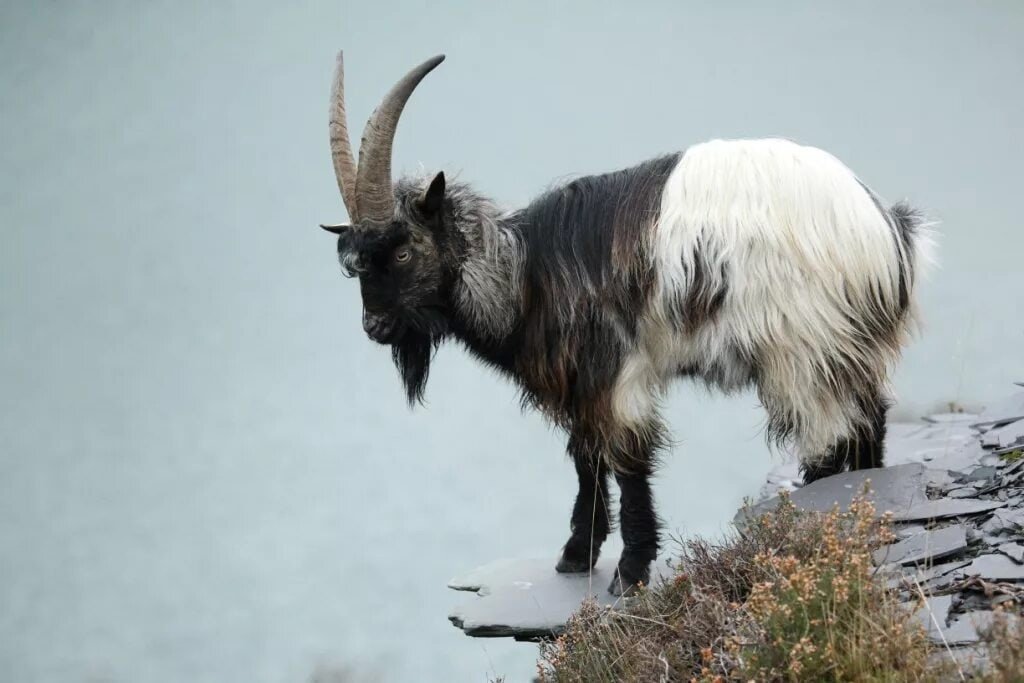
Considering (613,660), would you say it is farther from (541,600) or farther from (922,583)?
(541,600)

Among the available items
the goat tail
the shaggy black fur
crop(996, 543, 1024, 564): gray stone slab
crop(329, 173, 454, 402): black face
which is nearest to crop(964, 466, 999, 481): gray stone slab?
the shaggy black fur

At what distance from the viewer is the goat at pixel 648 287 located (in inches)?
182

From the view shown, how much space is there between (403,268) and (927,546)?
2284 mm

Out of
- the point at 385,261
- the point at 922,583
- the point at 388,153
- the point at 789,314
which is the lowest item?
the point at 922,583

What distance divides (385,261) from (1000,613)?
272cm

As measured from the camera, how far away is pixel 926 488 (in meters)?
4.92

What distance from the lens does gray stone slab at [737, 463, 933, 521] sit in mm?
4645

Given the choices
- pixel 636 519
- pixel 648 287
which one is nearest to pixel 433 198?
pixel 648 287

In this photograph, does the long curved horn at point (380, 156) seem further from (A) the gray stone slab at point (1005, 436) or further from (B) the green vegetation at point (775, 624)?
(A) the gray stone slab at point (1005, 436)

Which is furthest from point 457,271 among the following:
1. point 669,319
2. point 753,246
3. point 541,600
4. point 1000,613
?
point 1000,613

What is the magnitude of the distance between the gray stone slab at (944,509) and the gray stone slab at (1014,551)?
394 mm

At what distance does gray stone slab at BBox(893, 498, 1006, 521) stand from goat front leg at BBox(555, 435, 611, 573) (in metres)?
1.32

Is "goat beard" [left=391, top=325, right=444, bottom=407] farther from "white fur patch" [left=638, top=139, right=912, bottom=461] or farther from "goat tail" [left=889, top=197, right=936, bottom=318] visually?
"goat tail" [left=889, top=197, right=936, bottom=318]

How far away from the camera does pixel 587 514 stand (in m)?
5.57
